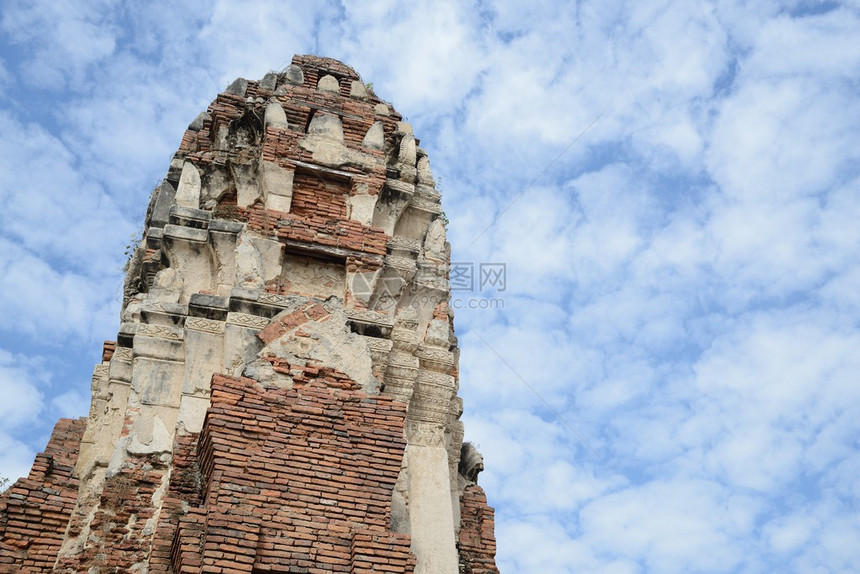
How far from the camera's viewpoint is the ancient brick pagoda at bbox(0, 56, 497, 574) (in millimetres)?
7297

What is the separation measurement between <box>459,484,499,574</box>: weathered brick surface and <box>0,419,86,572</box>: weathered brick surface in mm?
3821

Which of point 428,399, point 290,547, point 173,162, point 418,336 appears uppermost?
point 173,162

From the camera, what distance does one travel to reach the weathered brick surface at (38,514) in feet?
26.6

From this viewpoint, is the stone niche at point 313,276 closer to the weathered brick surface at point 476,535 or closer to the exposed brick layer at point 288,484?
the exposed brick layer at point 288,484

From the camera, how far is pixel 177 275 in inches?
364

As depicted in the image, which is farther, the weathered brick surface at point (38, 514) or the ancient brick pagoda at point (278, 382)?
the weathered brick surface at point (38, 514)

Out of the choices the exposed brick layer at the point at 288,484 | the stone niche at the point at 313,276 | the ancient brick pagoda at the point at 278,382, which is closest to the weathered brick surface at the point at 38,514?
the ancient brick pagoda at the point at 278,382

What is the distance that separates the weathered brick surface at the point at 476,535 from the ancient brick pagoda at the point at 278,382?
0.06ft

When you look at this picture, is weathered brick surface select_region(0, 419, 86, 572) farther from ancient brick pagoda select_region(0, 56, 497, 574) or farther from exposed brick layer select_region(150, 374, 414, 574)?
exposed brick layer select_region(150, 374, 414, 574)

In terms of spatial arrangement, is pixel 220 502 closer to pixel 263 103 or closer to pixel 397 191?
pixel 397 191

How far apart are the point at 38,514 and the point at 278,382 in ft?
8.19

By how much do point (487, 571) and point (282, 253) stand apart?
383 centimetres

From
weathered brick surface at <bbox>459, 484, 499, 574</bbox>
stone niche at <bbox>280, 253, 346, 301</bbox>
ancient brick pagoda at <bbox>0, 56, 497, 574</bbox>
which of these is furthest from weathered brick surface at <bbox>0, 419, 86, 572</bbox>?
weathered brick surface at <bbox>459, 484, 499, 574</bbox>

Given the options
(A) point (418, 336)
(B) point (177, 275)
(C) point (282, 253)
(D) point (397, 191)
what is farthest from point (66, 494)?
(D) point (397, 191)
